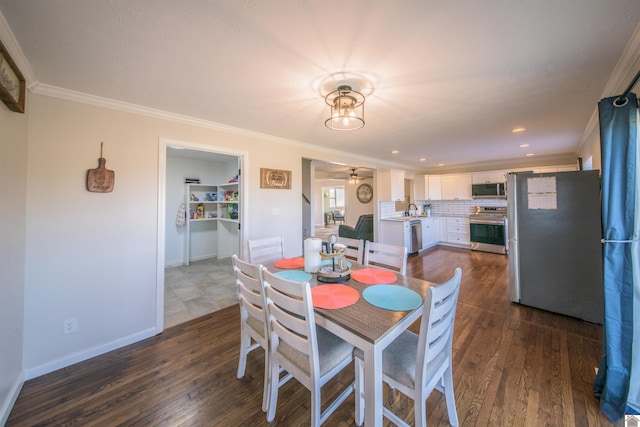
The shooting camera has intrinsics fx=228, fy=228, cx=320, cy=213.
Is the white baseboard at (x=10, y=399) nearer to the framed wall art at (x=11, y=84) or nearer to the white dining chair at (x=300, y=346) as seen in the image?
the white dining chair at (x=300, y=346)

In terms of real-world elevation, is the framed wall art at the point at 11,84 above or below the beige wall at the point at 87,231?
above

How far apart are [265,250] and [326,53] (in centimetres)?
188

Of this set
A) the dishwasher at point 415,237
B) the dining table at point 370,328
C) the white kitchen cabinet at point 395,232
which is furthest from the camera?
the dishwasher at point 415,237

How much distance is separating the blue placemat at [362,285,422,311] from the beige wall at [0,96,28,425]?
Result: 2328 millimetres

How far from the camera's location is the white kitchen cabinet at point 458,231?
600cm

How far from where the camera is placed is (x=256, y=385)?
1.69 metres

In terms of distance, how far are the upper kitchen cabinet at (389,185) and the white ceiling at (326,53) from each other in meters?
3.03

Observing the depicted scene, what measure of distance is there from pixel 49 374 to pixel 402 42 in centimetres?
353

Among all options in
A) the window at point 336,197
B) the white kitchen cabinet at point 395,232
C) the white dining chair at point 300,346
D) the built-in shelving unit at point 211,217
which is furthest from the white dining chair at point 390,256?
the window at point 336,197

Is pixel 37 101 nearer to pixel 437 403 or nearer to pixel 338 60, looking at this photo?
pixel 338 60

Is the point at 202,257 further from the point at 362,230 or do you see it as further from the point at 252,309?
the point at 252,309

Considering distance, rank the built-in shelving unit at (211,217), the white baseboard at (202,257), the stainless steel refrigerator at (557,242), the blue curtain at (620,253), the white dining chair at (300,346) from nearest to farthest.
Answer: the white dining chair at (300,346) < the blue curtain at (620,253) < the stainless steel refrigerator at (557,242) < the built-in shelving unit at (211,217) < the white baseboard at (202,257)

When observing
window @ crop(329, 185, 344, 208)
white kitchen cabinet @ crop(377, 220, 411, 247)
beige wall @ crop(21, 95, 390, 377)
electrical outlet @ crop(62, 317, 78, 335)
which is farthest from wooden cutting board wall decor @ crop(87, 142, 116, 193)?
window @ crop(329, 185, 344, 208)

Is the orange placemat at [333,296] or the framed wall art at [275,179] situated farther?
the framed wall art at [275,179]
